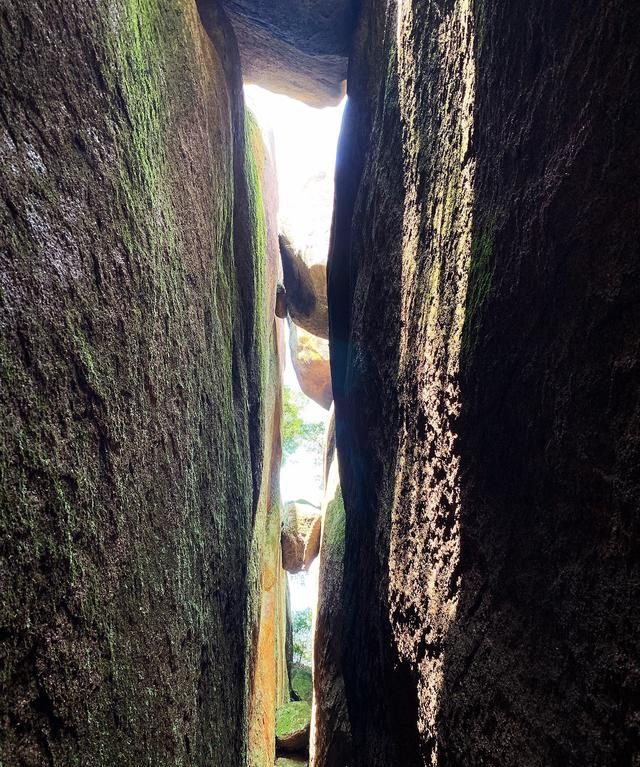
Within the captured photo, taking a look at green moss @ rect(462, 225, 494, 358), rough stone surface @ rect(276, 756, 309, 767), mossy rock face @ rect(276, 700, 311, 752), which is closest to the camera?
green moss @ rect(462, 225, 494, 358)

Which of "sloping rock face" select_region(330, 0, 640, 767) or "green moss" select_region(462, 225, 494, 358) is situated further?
"green moss" select_region(462, 225, 494, 358)

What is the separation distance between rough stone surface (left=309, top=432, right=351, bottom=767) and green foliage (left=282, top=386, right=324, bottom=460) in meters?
10.1

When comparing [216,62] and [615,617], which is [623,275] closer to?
[615,617]

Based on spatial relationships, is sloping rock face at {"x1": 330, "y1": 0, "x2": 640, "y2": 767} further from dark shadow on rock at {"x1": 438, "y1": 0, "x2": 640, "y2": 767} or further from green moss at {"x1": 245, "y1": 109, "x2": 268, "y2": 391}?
green moss at {"x1": 245, "y1": 109, "x2": 268, "y2": 391}

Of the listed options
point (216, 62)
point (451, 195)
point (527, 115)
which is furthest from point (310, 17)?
point (527, 115)

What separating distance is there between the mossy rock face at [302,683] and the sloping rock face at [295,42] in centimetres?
1177

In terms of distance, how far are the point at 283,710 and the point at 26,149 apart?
34.1ft

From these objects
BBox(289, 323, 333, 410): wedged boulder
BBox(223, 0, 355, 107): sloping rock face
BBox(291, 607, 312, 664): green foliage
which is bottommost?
BBox(291, 607, 312, 664): green foliage

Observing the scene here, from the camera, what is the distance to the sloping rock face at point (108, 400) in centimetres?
149

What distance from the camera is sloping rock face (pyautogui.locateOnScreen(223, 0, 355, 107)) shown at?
523cm

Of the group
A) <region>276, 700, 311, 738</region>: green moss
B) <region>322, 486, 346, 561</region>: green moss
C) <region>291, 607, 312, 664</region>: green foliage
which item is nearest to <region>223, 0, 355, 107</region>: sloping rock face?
<region>322, 486, 346, 561</region>: green moss

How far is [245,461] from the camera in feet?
17.1

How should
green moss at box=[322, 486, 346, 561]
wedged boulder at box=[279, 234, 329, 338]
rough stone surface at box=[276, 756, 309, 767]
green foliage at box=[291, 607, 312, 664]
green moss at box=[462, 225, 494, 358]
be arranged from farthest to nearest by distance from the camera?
green foliage at box=[291, 607, 312, 664] → wedged boulder at box=[279, 234, 329, 338] → rough stone surface at box=[276, 756, 309, 767] → green moss at box=[322, 486, 346, 561] → green moss at box=[462, 225, 494, 358]

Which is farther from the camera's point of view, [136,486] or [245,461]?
[245,461]
